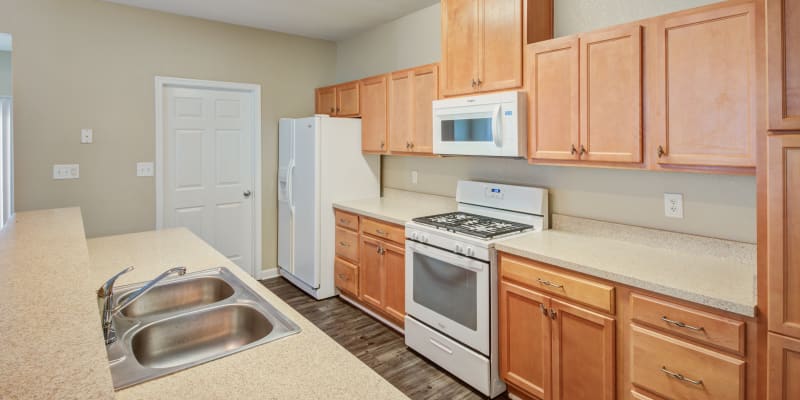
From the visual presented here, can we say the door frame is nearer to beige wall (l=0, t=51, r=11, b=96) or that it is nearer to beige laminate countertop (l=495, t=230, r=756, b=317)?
beige wall (l=0, t=51, r=11, b=96)

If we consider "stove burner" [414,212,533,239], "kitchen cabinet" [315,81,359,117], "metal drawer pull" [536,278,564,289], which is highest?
"kitchen cabinet" [315,81,359,117]

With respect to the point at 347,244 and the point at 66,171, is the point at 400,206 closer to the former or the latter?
the point at 347,244

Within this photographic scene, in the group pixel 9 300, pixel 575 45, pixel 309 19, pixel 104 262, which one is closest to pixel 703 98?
pixel 575 45

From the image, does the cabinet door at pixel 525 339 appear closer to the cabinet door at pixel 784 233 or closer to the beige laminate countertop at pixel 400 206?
the cabinet door at pixel 784 233

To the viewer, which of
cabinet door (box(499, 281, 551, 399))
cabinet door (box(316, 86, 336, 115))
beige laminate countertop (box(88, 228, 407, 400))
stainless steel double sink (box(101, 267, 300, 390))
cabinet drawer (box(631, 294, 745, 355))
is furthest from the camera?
cabinet door (box(316, 86, 336, 115))

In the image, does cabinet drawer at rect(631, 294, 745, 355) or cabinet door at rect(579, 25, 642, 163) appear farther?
cabinet door at rect(579, 25, 642, 163)

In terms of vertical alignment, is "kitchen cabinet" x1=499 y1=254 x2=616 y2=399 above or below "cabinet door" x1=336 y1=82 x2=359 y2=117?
below

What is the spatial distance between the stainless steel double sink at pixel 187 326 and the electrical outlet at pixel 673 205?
6.27 ft

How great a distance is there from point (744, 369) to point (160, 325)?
2.01m

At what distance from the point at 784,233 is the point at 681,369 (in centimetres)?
63

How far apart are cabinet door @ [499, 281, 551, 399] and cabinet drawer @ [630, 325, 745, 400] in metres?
0.42

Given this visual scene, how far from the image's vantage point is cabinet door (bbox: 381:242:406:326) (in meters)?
3.07

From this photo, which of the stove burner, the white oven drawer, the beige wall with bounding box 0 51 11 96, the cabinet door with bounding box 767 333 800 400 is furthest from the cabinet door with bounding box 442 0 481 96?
the beige wall with bounding box 0 51 11 96

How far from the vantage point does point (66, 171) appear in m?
3.36
